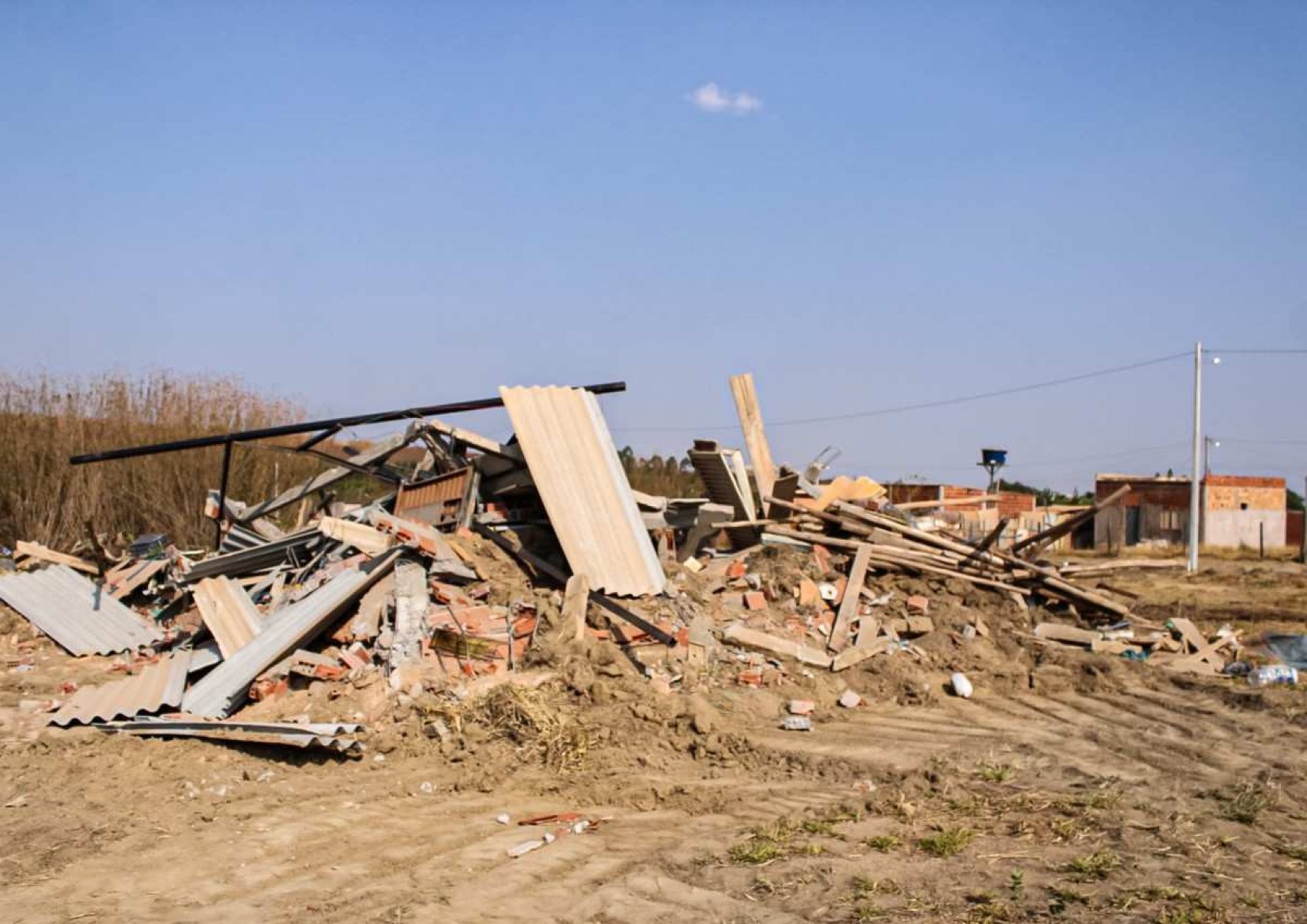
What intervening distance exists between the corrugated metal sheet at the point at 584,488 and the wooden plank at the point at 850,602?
6.82 feet

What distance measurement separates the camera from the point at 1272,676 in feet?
37.2

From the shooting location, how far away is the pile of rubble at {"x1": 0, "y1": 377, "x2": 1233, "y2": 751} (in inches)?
352

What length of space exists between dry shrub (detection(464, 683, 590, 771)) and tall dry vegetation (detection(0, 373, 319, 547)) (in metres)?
8.83

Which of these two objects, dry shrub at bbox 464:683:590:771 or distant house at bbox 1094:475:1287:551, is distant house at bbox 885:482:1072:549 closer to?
distant house at bbox 1094:475:1287:551

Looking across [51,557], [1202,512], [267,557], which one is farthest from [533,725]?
[1202,512]

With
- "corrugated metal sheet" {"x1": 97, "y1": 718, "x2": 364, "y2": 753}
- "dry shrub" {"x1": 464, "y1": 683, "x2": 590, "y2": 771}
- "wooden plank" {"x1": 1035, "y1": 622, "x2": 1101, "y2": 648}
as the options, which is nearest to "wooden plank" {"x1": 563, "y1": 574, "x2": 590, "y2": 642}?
"dry shrub" {"x1": 464, "y1": 683, "x2": 590, "y2": 771}

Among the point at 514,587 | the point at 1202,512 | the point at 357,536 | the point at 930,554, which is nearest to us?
the point at 514,587

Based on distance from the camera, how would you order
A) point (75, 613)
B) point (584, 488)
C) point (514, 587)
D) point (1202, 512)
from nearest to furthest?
point (514, 587) → point (584, 488) → point (75, 613) → point (1202, 512)

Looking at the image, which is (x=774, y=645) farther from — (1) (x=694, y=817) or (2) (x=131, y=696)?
(2) (x=131, y=696)

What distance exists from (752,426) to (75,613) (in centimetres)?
840

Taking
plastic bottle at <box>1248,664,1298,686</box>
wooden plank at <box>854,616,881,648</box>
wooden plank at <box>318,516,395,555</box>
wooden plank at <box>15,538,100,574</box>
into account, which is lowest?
plastic bottle at <box>1248,664,1298,686</box>

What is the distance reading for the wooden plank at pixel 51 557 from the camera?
41.3ft

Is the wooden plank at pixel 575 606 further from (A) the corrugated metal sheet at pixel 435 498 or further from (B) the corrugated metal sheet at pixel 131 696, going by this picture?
(B) the corrugated metal sheet at pixel 131 696

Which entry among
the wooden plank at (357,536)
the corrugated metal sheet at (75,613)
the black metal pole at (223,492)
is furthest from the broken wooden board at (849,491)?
the corrugated metal sheet at (75,613)
